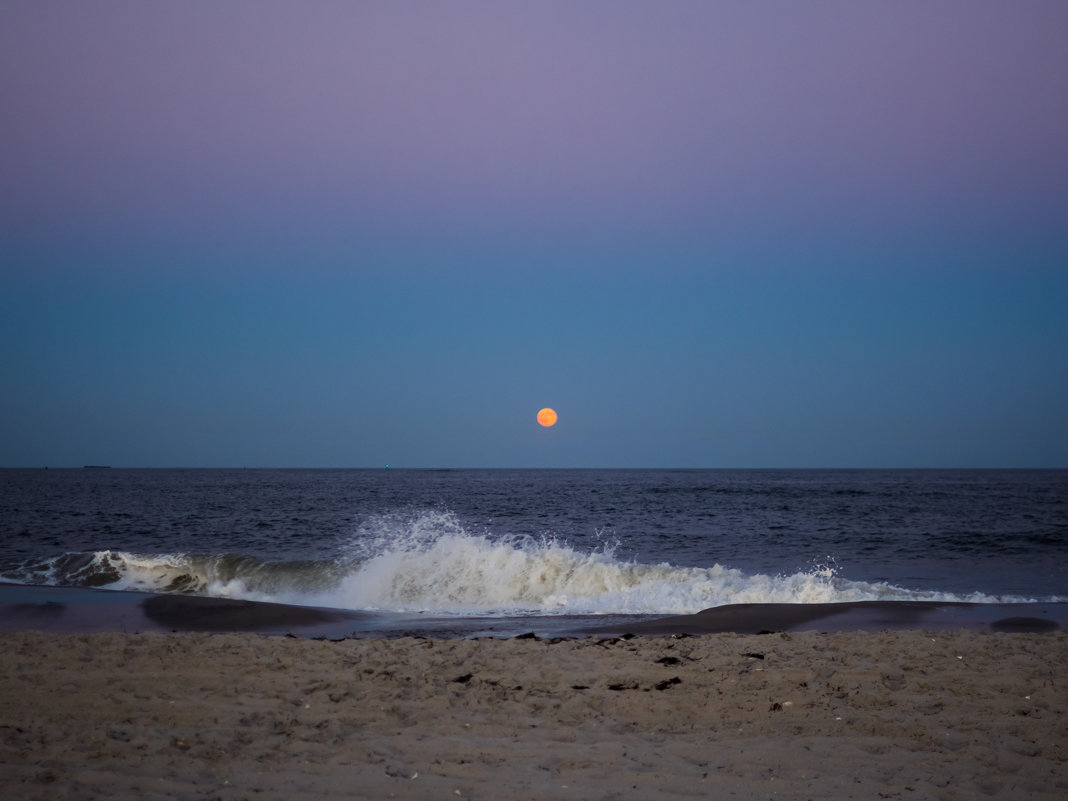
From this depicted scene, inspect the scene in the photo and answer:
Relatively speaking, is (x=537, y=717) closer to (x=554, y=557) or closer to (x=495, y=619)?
(x=495, y=619)

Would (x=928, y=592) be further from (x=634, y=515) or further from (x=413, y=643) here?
(x=634, y=515)

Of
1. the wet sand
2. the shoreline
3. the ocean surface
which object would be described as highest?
the wet sand

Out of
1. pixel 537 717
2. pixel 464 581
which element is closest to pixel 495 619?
pixel 464 581

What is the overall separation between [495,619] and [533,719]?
23.1 feet

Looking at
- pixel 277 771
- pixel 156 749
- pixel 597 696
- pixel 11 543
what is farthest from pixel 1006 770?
pixel 11 543

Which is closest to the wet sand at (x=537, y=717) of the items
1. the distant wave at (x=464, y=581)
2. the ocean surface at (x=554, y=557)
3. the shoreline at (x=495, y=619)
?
the shoreline at (x=495, y=619)

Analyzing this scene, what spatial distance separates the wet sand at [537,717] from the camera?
15.4ft

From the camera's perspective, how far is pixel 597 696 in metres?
6.79

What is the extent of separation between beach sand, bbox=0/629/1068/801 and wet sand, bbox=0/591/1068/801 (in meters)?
0.02

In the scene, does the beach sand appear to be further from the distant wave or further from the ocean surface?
the ocean surface

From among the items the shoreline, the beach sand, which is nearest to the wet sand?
the beach sand

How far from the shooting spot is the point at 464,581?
55.2ft

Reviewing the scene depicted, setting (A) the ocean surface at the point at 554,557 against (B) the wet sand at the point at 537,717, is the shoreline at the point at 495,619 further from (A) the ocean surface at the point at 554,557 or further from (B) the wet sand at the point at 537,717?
(B) the wet sand at the point at 537,717

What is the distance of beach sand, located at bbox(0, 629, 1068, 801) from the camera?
467 centimetres
